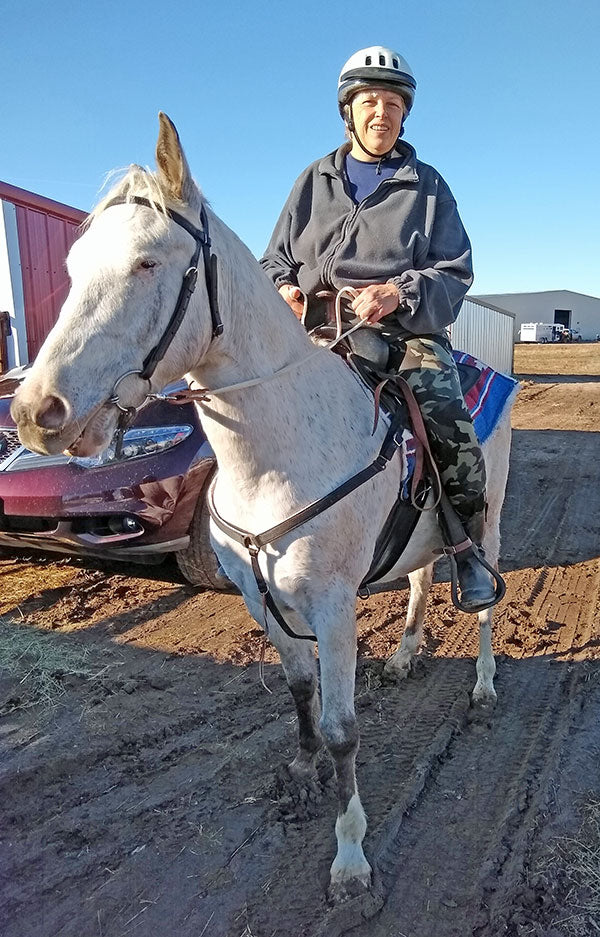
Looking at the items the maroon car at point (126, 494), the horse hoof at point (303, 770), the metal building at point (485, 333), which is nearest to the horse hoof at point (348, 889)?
the horse hoof at point (303, 770)

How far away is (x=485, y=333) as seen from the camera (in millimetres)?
29266

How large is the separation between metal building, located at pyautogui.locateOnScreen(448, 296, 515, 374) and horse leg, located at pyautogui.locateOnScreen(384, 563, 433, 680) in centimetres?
2064

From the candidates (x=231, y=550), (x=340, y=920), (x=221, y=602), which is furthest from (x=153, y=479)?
(x=340, y=920)

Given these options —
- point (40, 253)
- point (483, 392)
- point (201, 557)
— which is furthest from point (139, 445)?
point (40, 253)

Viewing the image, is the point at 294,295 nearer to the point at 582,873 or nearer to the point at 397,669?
the point at 397,669

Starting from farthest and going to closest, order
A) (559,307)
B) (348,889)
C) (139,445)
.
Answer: (559,307), (139,445), (348,889)

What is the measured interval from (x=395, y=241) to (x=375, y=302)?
1.62 ft

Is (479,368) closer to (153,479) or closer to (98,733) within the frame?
(153,479)

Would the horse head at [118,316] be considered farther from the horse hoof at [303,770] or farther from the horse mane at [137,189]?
the horse hoof at [303,770]

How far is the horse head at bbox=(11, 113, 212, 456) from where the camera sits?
163cm

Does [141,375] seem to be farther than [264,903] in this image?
No

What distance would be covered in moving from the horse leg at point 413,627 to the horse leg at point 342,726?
4.78ft

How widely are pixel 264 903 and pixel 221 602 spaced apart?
2.80m

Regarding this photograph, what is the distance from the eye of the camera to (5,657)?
3.99 m
